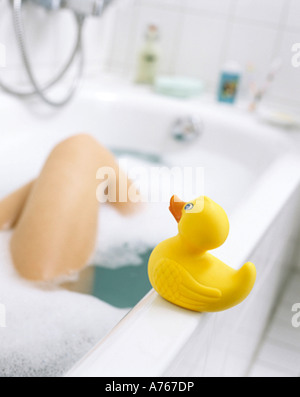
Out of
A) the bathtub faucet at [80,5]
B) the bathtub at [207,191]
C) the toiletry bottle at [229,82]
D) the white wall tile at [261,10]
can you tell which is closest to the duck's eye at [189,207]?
the bathtub at [207,191]

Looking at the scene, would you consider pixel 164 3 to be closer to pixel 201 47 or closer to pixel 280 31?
pixel 201 47

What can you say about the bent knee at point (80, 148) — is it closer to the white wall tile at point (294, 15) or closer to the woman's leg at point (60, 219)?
the woman's leg at point (60, 219)

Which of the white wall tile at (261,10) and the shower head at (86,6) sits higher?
the white wall tile at (261,10)

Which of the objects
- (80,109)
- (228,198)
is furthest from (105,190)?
(80,109)

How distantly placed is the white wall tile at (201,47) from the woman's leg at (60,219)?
100cm

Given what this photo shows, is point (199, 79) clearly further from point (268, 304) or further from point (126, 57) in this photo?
point (268, 304)

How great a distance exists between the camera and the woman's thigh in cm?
79

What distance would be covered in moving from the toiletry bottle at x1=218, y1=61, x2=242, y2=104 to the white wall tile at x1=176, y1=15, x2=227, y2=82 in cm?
11

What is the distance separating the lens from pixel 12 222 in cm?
93

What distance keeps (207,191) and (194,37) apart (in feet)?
2.56

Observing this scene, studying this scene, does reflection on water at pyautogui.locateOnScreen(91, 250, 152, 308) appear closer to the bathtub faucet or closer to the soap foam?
the soap foam

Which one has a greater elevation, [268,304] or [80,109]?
[80,109]

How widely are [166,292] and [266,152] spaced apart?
0.98m

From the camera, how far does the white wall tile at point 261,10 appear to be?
66.1 inches
